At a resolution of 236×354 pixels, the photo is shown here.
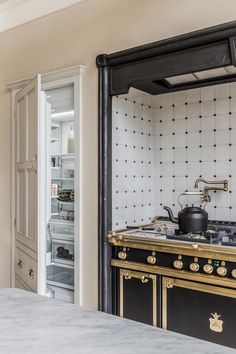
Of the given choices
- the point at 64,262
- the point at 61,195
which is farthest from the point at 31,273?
the point at 61,195

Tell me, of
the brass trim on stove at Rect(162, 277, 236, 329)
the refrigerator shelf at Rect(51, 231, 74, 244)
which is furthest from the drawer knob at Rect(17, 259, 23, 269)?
the brass trim on stove at Rect(162, 277, 236, 329)

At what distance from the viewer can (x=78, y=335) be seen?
2.59 feet

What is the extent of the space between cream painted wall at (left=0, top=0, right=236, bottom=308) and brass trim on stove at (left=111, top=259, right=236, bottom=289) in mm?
258

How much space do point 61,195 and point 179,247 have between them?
1155 millimetres

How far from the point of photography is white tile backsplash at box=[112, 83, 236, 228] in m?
2.67

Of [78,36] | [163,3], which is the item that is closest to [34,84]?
[78,36]

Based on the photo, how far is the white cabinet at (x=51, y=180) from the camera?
2.63 meters

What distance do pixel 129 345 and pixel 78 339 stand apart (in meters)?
0.11

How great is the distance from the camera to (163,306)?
7.38 ft

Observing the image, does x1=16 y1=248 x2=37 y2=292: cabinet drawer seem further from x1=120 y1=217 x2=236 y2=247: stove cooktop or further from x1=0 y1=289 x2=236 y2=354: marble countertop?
x1=0 y1=289 x2=236 y2=354: marble countertop

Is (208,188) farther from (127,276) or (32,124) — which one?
(32,124)

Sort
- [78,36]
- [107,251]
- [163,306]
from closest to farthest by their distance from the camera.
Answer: [163,306] → [107,251] → [78,36]

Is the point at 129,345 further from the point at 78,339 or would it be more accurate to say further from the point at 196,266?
the point at 196,266

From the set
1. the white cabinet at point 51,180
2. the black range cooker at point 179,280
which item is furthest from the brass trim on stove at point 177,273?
the white cabinet at point 51,180
